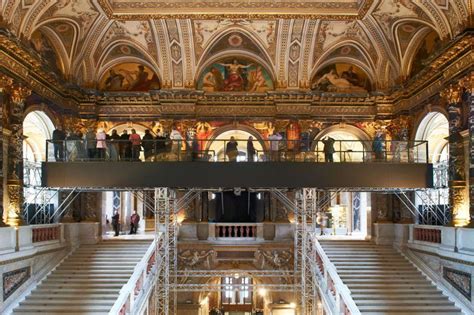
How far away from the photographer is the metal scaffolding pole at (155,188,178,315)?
18359 mm

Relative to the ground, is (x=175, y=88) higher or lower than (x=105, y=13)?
lower

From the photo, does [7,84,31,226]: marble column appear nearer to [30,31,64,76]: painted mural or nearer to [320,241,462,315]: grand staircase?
[30,31,64,76]: painted mural

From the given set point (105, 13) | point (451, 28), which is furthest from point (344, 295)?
point (105, 13)

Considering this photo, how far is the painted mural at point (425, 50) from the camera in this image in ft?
62.6

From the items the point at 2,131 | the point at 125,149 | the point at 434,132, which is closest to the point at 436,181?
the point at 434,132

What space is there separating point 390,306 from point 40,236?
1024 centimetres

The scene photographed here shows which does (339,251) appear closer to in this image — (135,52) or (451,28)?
(451,28)

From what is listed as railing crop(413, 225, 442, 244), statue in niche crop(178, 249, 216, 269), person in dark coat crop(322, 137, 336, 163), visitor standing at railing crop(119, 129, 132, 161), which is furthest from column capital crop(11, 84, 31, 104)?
railing crop(413, 225, 442, 244)

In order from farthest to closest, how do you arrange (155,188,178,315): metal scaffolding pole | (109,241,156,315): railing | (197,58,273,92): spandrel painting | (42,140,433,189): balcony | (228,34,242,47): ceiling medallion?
(197,58,273,92): spandrel painting
(228,34,242,47): ceiling medallion
(155,188,178,315): metal scaffolding pole
(42,140,433,189): balcony
(109,241,156,315): railing

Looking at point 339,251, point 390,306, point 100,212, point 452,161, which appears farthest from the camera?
point 100,212

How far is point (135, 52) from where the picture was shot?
22281 millimetres

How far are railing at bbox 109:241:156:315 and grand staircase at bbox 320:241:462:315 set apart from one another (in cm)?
569

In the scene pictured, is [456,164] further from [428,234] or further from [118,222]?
[118,222]

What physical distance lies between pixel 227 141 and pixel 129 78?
6.71 metres
